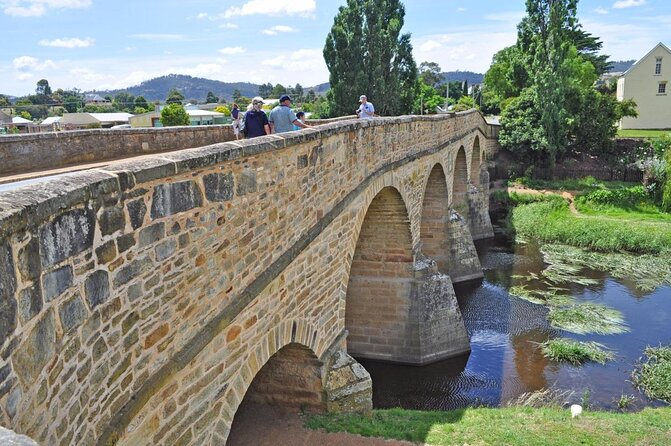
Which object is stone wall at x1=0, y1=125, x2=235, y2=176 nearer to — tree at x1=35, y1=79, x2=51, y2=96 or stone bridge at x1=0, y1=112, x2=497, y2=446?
stone bridge at x1=0, y1=112, x2=497, y2=446

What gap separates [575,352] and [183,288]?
508 inches

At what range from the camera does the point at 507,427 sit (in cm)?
946

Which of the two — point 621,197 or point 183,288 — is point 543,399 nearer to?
point 183,288

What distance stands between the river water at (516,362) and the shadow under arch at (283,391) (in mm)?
4599

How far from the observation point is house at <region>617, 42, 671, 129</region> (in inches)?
1774

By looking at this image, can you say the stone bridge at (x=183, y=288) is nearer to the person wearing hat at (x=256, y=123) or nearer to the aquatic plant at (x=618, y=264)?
the person wearing hat at (x=256, y=123)

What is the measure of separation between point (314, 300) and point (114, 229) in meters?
4.30

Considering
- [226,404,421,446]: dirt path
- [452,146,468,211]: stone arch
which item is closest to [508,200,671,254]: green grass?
[452,146,468,211]: stone arch

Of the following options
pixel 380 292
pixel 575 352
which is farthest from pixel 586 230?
pixel 380 292

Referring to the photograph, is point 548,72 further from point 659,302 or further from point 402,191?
point 402,191

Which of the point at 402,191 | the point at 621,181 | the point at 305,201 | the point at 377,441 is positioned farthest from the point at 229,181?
the point at 621,181

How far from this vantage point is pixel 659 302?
18.9m

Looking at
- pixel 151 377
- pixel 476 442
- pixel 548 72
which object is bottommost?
pixel 476 442

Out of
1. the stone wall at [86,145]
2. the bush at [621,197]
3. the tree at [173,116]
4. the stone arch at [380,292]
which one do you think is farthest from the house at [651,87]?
the stone wall at [86,145]
